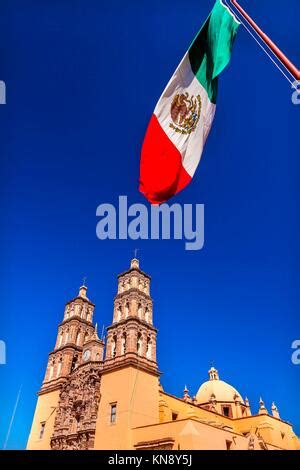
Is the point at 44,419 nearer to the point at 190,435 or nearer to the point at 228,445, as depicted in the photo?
the point at 190,435

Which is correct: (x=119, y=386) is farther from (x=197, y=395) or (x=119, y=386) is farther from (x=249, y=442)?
(x=197, y=395)

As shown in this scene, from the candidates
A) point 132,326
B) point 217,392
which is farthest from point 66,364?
point 217,392

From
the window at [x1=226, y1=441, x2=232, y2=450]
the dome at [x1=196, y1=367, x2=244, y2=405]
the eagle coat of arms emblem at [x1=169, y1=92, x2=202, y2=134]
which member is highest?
the dome at [x1=196, y1=367, x2=244, y2=405]

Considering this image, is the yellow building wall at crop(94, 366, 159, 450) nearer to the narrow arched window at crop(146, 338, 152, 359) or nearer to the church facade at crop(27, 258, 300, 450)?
the church facade at crop(27, 258, 300, 450)

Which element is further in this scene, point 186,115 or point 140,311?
point 140,311

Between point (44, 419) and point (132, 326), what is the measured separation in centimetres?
1192

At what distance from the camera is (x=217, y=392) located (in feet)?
130

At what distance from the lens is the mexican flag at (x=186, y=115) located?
7.43 meters

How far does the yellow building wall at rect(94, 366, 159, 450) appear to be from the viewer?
23.1 m

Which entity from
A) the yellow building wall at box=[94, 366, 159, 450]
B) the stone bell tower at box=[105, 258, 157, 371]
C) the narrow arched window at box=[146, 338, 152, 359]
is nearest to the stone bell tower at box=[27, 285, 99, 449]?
the yellow building wall at box=[94, 366, 159, 450]

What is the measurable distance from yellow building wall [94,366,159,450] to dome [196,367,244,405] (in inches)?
624

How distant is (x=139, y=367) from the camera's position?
84.0ft

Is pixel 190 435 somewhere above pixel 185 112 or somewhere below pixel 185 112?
below
